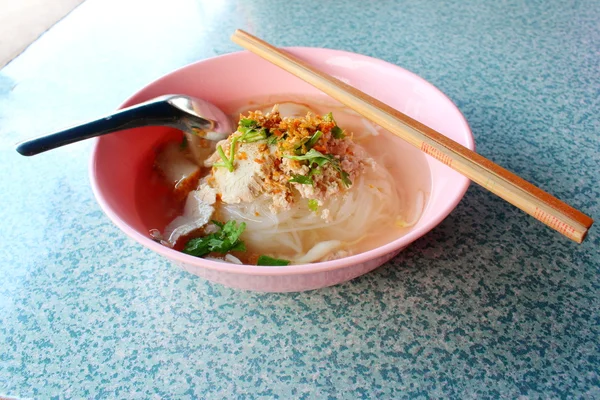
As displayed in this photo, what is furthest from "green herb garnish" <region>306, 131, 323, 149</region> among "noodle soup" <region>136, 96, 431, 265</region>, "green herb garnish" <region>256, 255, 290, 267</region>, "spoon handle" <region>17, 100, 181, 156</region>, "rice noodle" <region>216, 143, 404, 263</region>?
"spoon handle" <region>17, 100, 181, 156</region>

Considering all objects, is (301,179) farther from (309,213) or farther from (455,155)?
(455,155)

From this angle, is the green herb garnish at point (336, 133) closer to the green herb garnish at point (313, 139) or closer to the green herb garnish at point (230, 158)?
the green herb garnish at point (313, 139)

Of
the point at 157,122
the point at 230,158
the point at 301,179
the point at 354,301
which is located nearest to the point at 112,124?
the point at 157,122

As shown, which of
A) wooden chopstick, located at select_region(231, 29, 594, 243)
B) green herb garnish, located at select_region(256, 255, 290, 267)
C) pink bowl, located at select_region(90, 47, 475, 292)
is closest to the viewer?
wooden chopstick, located at select_region(231, 29, 594, 243)

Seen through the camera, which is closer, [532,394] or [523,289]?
[532,394]

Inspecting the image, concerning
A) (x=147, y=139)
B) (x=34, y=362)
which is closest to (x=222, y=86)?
(x=147, y=139)

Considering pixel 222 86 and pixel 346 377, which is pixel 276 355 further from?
pixel 222 86

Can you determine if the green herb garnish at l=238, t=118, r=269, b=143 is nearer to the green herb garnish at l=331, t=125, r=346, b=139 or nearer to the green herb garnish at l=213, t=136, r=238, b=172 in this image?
the green herb garnish at l=213, t=136, r=238, b=172
